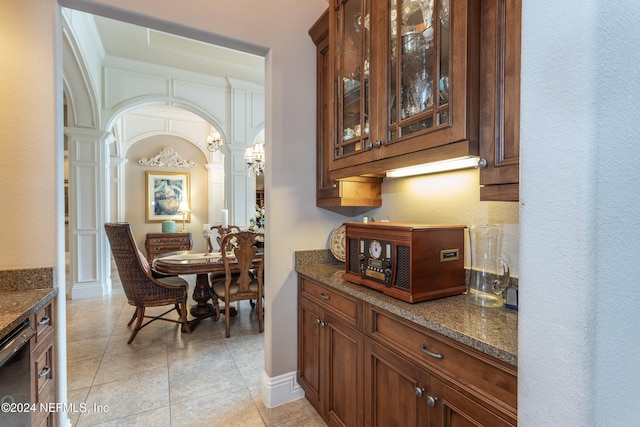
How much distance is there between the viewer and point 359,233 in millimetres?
1570

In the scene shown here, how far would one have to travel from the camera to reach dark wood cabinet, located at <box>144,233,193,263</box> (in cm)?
632

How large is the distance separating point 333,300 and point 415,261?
23.5 inches

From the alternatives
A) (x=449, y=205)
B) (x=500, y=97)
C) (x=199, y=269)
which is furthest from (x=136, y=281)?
(x=500, y=97)

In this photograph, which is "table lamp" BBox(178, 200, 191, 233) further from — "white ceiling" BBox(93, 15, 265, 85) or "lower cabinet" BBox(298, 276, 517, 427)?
"lower cabinet" BBox(298, 276, 517, 427)

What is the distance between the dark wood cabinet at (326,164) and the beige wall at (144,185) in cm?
582

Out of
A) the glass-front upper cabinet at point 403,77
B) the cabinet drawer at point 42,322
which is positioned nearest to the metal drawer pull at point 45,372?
the cabinet drawer at point 42,322

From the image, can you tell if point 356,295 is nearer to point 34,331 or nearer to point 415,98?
point 415,98

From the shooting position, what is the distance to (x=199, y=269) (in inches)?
119

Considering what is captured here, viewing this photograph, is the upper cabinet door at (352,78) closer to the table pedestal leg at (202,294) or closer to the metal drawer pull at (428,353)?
the metal drawer pull at (428,353)

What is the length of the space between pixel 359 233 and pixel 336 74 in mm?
991

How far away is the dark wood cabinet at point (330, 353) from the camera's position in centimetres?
147

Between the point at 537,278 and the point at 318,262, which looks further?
the point at 318,262

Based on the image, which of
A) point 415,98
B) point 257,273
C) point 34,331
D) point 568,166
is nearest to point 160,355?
point 257,273

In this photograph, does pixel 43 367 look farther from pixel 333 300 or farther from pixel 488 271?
pixel 488 271
